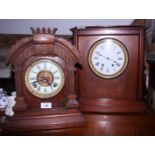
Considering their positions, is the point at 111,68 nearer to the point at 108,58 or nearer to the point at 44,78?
the point at 108,58

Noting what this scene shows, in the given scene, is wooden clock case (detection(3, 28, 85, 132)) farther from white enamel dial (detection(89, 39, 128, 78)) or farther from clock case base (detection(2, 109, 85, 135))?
white enamel dial (detection(89, 39, 128, 78))

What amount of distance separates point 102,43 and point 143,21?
35 cm

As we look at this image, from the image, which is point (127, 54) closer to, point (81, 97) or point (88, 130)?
point (81, 97)

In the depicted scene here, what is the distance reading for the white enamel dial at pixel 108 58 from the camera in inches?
42.3

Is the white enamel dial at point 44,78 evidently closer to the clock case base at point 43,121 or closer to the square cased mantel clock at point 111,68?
the clock case base at point 43,121

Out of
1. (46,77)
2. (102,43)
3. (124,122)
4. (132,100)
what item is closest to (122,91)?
(132,100)

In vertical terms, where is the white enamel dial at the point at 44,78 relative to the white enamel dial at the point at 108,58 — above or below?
below

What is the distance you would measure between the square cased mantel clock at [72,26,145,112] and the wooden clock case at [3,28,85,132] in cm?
17

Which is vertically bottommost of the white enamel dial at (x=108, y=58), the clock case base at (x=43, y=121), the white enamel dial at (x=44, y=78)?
the clock case base at (x=43, y=121)

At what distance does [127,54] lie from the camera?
108 cm

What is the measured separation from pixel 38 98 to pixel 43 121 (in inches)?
4.4

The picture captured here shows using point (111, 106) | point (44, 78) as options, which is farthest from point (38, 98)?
point (111, 106)

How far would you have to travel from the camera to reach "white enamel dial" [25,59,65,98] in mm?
945

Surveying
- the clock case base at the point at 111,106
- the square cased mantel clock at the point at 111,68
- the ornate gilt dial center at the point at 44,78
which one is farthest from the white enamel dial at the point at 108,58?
the ornate gilt dial center at the point at 44,78
